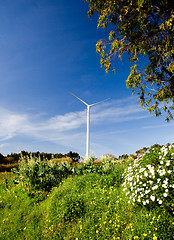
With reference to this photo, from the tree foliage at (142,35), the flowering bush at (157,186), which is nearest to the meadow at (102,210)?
the flowering bush at (157,186)

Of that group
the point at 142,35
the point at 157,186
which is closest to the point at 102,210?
the point at 157,186

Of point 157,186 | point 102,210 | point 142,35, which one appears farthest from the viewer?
point 142,35

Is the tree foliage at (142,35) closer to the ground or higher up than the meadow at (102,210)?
higher up

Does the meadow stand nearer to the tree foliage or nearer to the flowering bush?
the flowering bush

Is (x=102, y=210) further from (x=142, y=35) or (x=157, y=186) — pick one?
(x=142, y=35)

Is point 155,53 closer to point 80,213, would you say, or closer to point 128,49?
point 128,49

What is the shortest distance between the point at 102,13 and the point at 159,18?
3.08 meters

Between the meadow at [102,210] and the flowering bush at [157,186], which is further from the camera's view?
the flowering bush at [157,186]

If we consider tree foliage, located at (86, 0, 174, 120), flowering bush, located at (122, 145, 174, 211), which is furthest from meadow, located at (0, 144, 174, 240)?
tree foliage, located at (86, 0, 174, 120)

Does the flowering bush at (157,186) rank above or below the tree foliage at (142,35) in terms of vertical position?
below

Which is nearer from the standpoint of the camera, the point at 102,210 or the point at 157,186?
the point at 157,186

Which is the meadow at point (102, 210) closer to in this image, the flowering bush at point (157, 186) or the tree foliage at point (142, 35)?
the flowering bush at point (157, 186)

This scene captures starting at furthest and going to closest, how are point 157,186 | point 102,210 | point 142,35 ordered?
point 142,35, point 102,210, point 157,186

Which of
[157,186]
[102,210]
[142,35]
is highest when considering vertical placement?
[142,35]
